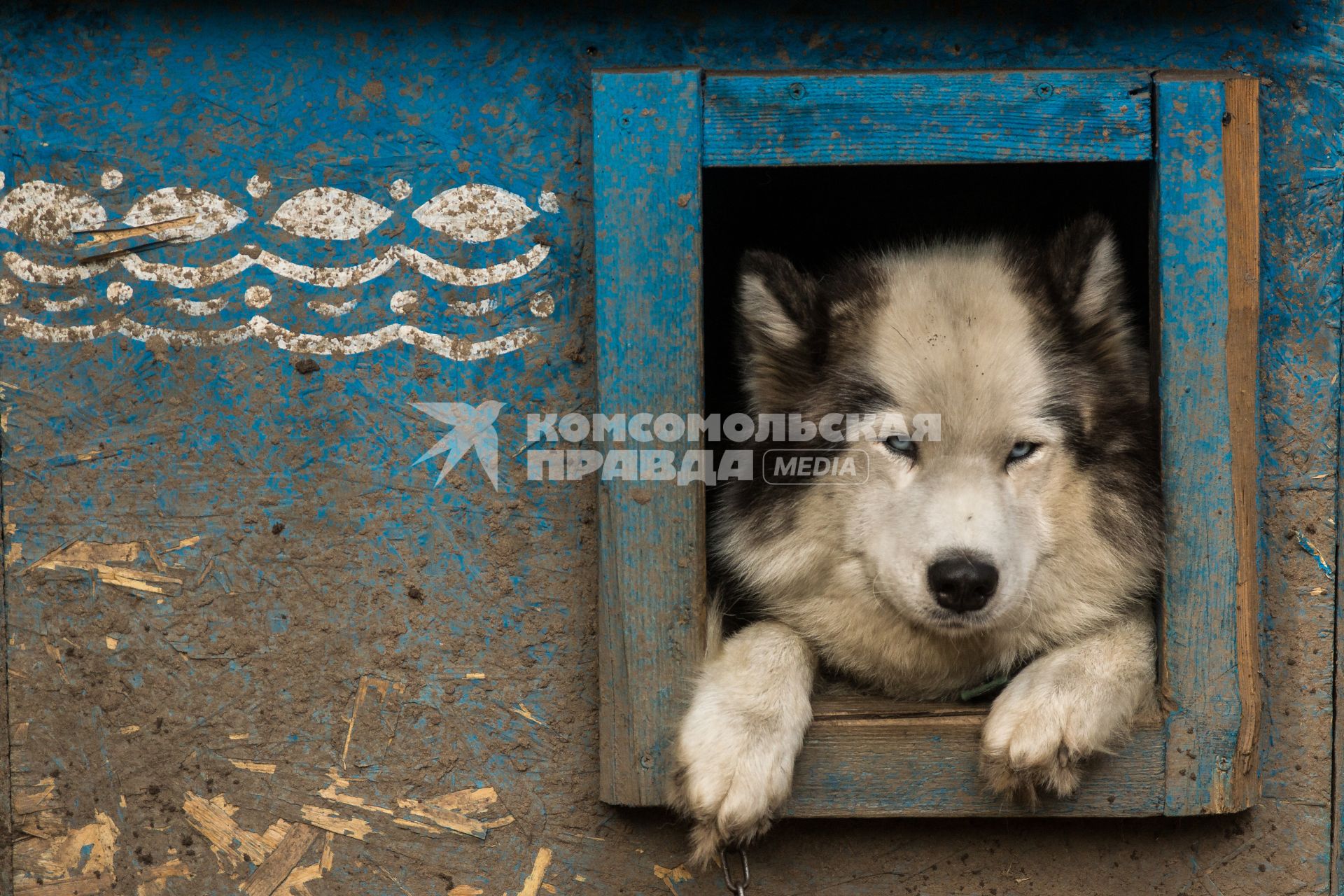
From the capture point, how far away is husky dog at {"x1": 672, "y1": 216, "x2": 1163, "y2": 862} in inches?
90.3

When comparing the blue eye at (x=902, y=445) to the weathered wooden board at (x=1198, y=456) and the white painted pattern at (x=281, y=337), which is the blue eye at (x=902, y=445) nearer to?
the weathered wooden board at (x=1198, y=456)

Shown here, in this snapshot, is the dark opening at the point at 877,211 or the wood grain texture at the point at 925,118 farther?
the dark opening at the point at 877,211

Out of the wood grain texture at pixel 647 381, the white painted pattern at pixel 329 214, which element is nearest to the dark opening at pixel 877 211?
the wood grain texture at pixel 647 381

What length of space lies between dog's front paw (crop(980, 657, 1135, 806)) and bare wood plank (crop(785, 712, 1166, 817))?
0.06 meters

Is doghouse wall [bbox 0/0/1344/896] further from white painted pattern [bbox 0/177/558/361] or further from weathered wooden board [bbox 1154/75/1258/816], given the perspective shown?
weathered wooden board [bbox 1154/75/1258/816]

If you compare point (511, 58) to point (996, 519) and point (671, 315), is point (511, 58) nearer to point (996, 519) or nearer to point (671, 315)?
point (671, 315)

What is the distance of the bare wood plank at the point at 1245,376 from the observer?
2.31 metres

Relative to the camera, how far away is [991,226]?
3.12 m

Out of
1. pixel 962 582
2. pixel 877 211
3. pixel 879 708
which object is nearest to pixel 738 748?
pixel 879 708

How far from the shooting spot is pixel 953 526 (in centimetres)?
229

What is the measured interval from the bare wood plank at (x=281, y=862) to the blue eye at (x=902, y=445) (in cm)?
162

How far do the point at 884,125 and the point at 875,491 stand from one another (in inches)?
31.7

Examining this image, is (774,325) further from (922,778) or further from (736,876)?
(736,876)

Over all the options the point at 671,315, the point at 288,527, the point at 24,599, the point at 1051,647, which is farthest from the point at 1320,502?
the point at 24,599
